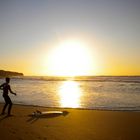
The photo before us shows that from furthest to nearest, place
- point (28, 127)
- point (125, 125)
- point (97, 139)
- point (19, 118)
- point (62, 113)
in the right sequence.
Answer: point (62, 113)
point (19, 118)
point (125, 125)
point (28, 127)
point (97, 139)

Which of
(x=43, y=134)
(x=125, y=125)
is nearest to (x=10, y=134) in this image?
(x=43, y=134)

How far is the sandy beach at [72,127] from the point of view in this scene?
10.0 m

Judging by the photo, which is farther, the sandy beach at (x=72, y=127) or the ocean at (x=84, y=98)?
the ocean at (x=84, y=98)

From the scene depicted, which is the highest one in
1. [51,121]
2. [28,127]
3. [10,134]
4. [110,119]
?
[110,119]

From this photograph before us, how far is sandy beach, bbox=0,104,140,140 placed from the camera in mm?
10023

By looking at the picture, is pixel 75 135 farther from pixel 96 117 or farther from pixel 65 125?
pixel 96 117

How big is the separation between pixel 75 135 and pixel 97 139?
0.84 meters

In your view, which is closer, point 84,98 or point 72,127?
point 72,127

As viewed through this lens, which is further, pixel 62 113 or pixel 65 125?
pixel 62 113

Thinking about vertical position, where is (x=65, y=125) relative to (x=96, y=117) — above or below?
below

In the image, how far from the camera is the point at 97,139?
9.72 metres

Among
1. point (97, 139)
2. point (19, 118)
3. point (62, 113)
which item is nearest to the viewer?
point (97, 139)

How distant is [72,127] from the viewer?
11547 millimetres

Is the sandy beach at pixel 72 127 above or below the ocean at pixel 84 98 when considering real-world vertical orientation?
below
